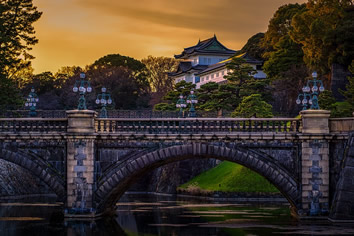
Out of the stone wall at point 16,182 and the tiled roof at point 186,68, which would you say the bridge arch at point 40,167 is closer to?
the stone wall at point 16,182

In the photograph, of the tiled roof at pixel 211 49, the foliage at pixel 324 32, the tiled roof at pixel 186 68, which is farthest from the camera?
the tiled roof at pixel 211 49

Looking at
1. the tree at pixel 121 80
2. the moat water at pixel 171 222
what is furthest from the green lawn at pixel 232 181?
the tree at pixel 121 80

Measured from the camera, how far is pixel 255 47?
4158 inches

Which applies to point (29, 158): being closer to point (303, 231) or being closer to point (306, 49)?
point (303, 231)

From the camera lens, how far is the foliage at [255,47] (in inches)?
4109

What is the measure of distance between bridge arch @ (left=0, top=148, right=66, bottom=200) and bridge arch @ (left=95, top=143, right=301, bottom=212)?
215 centimetres

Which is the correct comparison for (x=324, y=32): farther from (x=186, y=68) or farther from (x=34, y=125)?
(x=186, y=68)

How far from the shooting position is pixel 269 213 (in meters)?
45.0

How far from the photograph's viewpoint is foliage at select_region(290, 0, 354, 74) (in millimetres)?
72688

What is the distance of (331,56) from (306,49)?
4.64m

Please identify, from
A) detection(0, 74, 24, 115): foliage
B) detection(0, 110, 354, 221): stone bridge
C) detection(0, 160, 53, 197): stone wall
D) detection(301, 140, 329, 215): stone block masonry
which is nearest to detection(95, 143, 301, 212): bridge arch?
detection(0, 110, 354, 221): stone bridge

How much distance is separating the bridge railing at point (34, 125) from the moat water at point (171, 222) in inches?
200

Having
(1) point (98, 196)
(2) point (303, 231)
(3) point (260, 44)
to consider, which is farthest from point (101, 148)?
(3) point (260, 44)

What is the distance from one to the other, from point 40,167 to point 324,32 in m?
42.4
